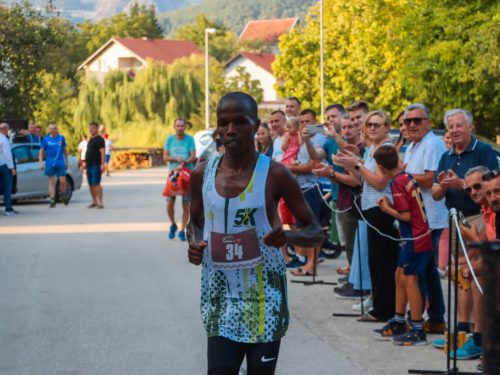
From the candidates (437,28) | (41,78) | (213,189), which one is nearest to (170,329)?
(213,189)

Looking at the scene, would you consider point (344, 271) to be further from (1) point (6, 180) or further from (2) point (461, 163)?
(1) point (6, 180)

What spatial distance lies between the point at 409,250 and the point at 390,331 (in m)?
0.77

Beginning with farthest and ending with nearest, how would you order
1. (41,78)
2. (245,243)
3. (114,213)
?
1. (41,78)
2. (114,213)
3. (245,243)

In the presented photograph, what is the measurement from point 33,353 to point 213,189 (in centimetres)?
338

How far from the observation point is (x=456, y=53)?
21.0m

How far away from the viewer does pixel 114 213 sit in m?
17.6

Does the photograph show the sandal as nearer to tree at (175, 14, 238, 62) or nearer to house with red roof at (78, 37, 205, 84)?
house with red roof at (78, 37, 205, 84)

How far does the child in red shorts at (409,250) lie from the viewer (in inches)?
252

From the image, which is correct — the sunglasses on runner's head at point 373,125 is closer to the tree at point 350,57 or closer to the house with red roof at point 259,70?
the tree at point 350,57

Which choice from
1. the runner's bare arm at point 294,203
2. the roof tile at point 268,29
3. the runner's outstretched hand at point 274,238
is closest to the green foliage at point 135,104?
the runner's bare arm at point 294,203

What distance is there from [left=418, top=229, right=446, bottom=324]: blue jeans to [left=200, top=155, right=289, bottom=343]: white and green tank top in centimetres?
339

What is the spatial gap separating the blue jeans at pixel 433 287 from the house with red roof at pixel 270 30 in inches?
6013

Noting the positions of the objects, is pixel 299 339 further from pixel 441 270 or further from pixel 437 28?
pixel 437 28

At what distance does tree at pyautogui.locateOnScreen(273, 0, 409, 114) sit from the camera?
1339 inches
